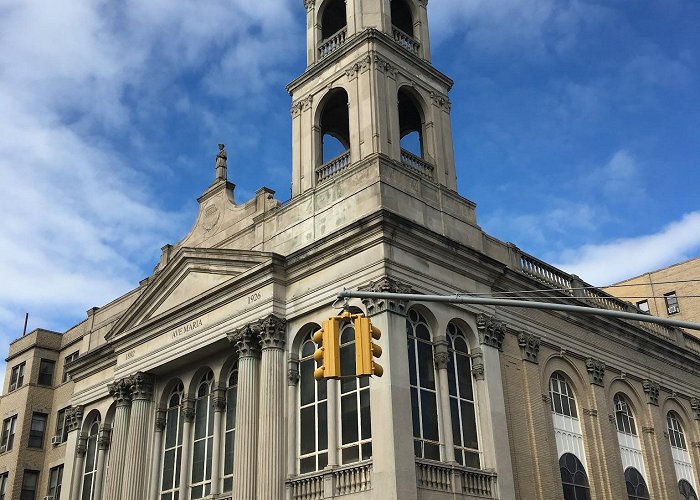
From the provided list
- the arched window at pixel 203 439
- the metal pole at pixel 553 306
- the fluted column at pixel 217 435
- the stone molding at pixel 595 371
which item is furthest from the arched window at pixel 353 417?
the stone molding at pixel 595 371

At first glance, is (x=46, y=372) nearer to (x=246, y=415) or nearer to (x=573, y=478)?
(x=246, y=415)

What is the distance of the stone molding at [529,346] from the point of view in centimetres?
2997

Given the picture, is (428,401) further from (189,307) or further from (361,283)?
(189,307)

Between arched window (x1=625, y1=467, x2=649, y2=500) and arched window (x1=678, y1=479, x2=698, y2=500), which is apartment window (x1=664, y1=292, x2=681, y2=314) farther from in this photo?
arched window (x1=625, y1=467, x2=649, y2=500)

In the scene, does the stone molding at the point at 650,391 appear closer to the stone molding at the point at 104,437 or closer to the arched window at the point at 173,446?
the arched window at the point at 173,446

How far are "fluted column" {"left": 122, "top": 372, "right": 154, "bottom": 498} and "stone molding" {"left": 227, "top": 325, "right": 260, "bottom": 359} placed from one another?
660cm

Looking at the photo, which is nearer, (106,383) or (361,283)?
(361,283)

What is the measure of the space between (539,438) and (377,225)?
982 cm

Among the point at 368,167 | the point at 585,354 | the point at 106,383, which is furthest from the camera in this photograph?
the point at 106,383

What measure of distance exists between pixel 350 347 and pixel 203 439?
8132mm

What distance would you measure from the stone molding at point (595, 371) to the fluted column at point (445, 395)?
9573mm

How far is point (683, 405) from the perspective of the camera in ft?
130

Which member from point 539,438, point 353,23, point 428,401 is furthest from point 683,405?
point 353,23

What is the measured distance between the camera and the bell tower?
2941 centimetres
